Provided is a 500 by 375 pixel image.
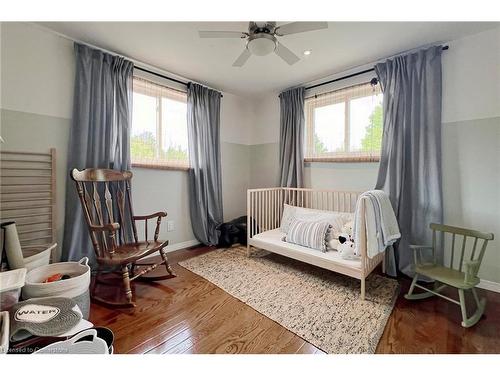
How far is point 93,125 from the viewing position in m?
2.07

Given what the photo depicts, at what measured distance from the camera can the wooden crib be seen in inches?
70.1

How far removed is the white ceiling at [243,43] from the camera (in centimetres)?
179

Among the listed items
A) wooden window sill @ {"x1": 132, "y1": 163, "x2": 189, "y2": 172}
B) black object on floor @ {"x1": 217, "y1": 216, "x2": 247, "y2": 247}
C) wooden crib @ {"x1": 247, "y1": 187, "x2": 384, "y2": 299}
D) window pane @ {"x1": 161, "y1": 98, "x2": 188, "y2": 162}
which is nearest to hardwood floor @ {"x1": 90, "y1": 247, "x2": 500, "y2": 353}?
wooden crib @ {"x1": 247, "y1": 187, "x2": 384, "y2": 299}

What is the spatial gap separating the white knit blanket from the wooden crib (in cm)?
3

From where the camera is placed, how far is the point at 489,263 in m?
1.88

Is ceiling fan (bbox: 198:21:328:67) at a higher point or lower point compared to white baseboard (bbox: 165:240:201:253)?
higher

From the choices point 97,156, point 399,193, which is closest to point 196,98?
point 97,156

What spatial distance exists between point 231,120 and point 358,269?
266 centimetres

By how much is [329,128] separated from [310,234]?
1.42 m

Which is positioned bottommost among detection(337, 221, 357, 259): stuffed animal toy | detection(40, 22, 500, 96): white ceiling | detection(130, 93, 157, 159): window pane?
detection(337, 221, 357, 259): stuffed animal toy

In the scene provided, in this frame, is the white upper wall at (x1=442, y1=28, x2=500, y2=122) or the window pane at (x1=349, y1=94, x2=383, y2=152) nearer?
the white upper wall at (x1=442, y1=28, x2=500, y2=122)

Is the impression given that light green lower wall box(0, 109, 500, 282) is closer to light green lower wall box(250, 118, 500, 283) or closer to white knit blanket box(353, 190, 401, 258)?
light green lower wall box(250, 118, 500, 283)

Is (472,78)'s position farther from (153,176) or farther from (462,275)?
(153,176)
